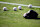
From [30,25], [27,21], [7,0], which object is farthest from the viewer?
[7,0]

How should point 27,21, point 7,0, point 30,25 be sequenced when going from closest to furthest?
point 30,25, point 27,21, point 7,0

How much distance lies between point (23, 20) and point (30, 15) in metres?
0.17

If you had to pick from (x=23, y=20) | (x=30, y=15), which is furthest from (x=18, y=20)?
(x=30, y=15)

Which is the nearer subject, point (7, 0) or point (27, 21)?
point (27, 21)

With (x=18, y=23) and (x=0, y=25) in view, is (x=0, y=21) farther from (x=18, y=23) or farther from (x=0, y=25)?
(x=18, y=23)

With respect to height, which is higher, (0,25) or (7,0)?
(7,0)

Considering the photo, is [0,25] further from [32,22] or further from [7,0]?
[7,0]

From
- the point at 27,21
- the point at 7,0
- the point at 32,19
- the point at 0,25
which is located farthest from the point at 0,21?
the point at 7,0

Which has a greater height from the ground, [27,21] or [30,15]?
[30,15]

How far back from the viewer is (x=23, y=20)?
1427 millimetres

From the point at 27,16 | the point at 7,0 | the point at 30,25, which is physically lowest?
the point at 30,25

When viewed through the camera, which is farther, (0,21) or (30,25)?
(0,21)

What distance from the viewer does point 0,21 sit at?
4.69ft

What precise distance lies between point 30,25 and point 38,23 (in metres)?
0.16
